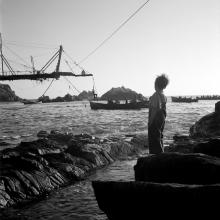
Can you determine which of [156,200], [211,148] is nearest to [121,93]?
[211,148]

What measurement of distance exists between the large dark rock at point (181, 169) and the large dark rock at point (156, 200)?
1.01 m

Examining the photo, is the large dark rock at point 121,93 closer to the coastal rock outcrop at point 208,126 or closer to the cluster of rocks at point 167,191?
the coastal rock outcrop at point 208,126

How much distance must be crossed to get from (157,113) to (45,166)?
3.63 metres

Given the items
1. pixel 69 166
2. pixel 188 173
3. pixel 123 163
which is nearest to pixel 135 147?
pixel 123 163

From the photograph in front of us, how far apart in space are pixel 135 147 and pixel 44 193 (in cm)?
690

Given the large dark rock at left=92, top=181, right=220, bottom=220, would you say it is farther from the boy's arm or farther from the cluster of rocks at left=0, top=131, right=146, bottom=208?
the cluster of rocks at left=0, top=131, right=146, bottom=208

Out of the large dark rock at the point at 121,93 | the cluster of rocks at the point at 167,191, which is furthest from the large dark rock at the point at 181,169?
the large dark rock at the point at 121,93

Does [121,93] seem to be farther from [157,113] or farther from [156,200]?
[156,200]

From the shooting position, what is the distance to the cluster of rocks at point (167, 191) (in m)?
3.68

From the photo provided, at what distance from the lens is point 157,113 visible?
7.05 m

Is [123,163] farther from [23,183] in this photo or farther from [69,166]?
[23,183]

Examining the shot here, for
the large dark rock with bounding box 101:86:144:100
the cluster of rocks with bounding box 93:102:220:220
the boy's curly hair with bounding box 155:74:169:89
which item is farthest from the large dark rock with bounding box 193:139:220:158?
the large dark rock with bounding box 101:86:144:100

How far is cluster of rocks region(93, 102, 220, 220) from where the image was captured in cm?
368

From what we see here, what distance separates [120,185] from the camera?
415 cm
